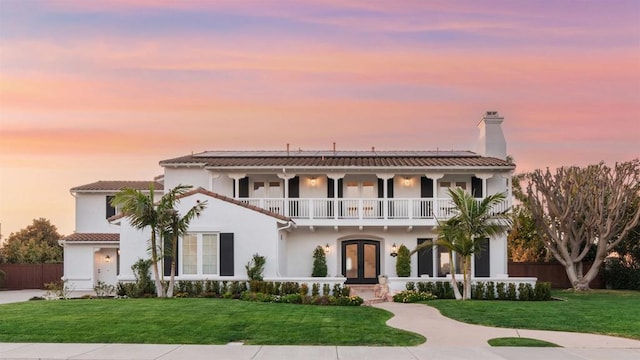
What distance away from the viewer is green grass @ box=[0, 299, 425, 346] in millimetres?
14922

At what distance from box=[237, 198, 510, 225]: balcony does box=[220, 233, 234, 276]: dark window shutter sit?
454cm

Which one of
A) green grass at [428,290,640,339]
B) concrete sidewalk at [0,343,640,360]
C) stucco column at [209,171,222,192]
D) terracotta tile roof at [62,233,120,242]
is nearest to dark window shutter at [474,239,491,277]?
green grass at [428,290,640,339]

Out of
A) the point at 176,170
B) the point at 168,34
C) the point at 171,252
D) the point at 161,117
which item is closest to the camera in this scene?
the point at 168,34

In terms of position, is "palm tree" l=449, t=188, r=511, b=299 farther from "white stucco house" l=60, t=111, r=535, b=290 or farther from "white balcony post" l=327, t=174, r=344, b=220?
"white balcony post" l=327, t=174, r=344, b=220

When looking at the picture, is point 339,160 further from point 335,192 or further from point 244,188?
point 244,188

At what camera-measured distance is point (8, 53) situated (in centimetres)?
2561

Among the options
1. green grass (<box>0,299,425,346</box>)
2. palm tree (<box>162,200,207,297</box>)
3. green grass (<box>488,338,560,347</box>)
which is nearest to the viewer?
green grass (<box>488,338,560,347</box>)

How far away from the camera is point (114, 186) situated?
38.9m

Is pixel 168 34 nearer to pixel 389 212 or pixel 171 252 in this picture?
pixel 171 252

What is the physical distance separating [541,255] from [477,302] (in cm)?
1802

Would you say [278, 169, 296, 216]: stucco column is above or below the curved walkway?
above

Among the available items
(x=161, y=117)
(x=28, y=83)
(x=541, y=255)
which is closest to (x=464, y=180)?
(x=541, y=255)

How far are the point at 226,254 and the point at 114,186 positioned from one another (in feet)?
45.9

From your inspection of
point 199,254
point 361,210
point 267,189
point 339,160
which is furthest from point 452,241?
point 267,189
